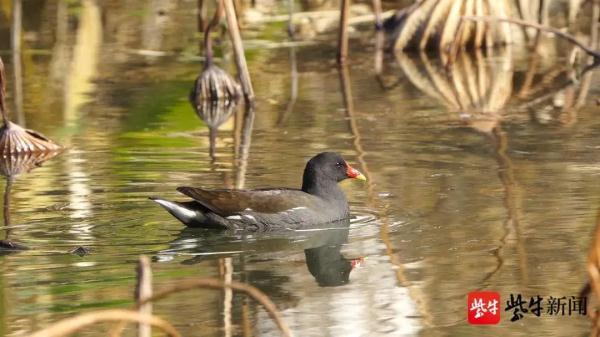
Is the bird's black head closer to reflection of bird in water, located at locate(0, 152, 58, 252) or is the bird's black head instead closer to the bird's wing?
the bird's wing

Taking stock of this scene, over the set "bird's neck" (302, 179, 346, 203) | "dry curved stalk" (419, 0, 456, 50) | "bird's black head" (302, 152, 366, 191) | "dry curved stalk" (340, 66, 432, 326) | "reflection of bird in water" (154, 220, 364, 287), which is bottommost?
"reflection of bird in water" (154, 220, 364, 287)

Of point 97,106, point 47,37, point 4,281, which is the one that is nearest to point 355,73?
point 97,106

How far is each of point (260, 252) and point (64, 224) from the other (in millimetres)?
1347

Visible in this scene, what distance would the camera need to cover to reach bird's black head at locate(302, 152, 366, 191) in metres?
9.39

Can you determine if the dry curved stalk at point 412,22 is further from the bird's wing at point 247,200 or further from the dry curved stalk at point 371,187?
the bird's wing at point 247,200

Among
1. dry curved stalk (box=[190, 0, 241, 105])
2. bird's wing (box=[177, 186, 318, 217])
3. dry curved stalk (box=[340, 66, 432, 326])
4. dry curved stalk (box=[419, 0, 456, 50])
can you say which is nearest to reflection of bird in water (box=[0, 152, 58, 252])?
bird's wing (box=[177, 186, 318, 217])

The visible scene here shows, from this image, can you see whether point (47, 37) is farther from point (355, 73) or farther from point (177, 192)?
point (177, 192)

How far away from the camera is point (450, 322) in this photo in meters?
6.62

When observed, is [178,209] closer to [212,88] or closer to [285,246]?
[285,246]

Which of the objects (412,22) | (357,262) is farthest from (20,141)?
(412,22)

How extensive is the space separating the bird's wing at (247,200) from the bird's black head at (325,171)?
27 cm

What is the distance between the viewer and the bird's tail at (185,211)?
866 cm

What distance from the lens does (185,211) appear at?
28.7 ft

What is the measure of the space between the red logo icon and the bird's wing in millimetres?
2137
